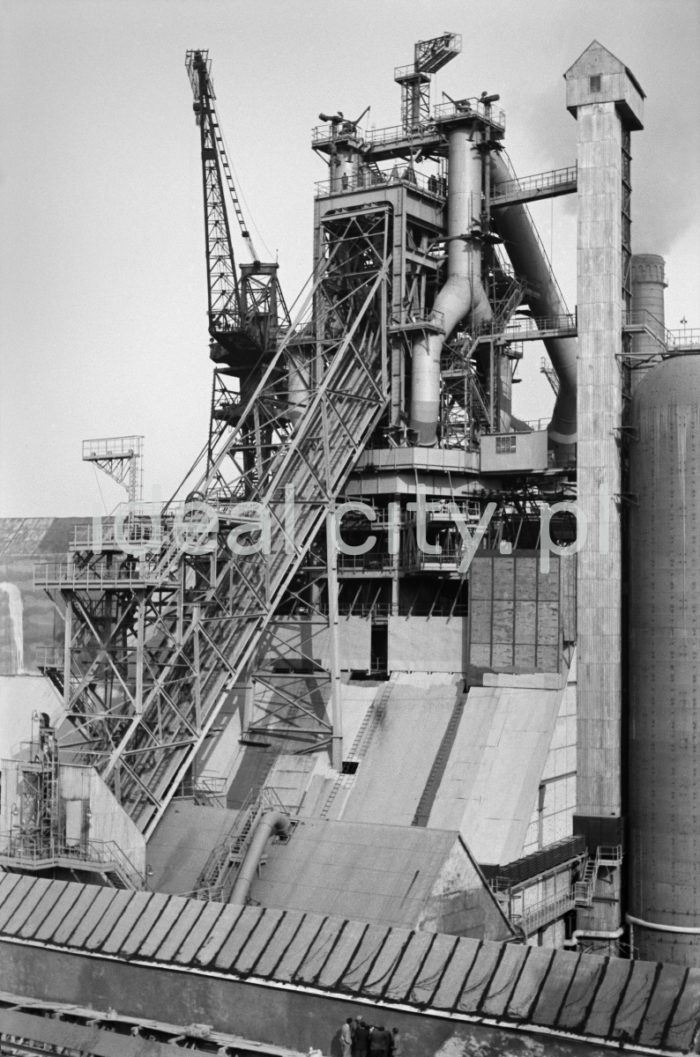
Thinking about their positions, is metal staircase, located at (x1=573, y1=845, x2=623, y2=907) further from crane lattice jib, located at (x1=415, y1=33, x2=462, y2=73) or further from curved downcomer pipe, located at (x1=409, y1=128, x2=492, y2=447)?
→ crane lattice jib, located at (x1=415, y1=33, x2=462, y2=73)

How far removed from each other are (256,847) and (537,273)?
127 ft

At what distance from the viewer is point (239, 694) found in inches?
2461

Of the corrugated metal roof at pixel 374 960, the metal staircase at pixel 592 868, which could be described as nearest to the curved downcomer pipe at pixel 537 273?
the metal staircase at pixel 592 868

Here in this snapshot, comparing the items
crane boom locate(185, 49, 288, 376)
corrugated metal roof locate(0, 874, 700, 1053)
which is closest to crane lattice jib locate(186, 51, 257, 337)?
crane boom locate(185, 49, 288, 376)

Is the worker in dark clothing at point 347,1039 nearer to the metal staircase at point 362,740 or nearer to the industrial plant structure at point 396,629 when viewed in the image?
the industrial plant structure at point 396,629

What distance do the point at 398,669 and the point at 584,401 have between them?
16190 millimetres

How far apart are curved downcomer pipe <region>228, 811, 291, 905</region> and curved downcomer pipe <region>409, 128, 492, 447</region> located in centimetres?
2394

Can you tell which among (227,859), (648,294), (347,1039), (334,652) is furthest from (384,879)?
(648,294)

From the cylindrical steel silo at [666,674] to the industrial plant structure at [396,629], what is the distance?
14cm

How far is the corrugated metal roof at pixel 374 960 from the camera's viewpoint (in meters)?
26.0

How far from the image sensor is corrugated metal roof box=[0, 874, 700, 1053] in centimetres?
2603

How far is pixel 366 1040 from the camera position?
26.7 meters

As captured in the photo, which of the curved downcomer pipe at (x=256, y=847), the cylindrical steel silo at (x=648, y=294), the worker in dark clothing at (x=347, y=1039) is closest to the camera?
the worker in dark clothing at (x=347, y=1039)

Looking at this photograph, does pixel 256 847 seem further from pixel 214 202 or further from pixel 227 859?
pixel 214 202
